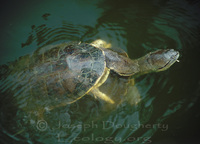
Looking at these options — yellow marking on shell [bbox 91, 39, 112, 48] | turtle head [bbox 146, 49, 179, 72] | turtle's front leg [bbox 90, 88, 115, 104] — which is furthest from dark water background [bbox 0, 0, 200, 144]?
turtle head [bbox 146, 49, 179, 72]

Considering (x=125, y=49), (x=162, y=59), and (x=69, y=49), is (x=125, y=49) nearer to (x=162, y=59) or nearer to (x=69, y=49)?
(x=162, y=59)

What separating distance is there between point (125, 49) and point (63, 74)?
165 cm

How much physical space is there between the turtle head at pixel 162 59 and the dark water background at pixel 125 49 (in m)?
0.33

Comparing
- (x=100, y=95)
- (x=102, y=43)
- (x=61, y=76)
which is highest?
(x=102, y=43)

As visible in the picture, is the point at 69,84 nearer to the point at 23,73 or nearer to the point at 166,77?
the point at 23,73

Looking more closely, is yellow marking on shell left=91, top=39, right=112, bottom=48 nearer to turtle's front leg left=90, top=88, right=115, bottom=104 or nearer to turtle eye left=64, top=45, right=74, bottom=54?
turtle eye left=64, top=45, right=74, bottom=54

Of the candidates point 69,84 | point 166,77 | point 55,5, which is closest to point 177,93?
point 166,77

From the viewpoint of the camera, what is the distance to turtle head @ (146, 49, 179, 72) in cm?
243

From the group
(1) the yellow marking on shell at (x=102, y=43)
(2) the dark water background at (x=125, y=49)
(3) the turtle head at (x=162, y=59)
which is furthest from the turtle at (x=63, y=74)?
(1) the yellow marking on shell at (x=102, y=43)

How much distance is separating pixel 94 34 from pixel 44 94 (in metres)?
1.88

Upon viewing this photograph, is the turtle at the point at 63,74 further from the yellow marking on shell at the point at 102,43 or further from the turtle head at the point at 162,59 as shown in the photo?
A: the yellow marking on shell at the point at 102,43

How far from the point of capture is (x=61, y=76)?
2.05 metres

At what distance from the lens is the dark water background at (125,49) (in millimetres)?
2396

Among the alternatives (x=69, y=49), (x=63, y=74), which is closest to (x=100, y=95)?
(x=63, y=74)
